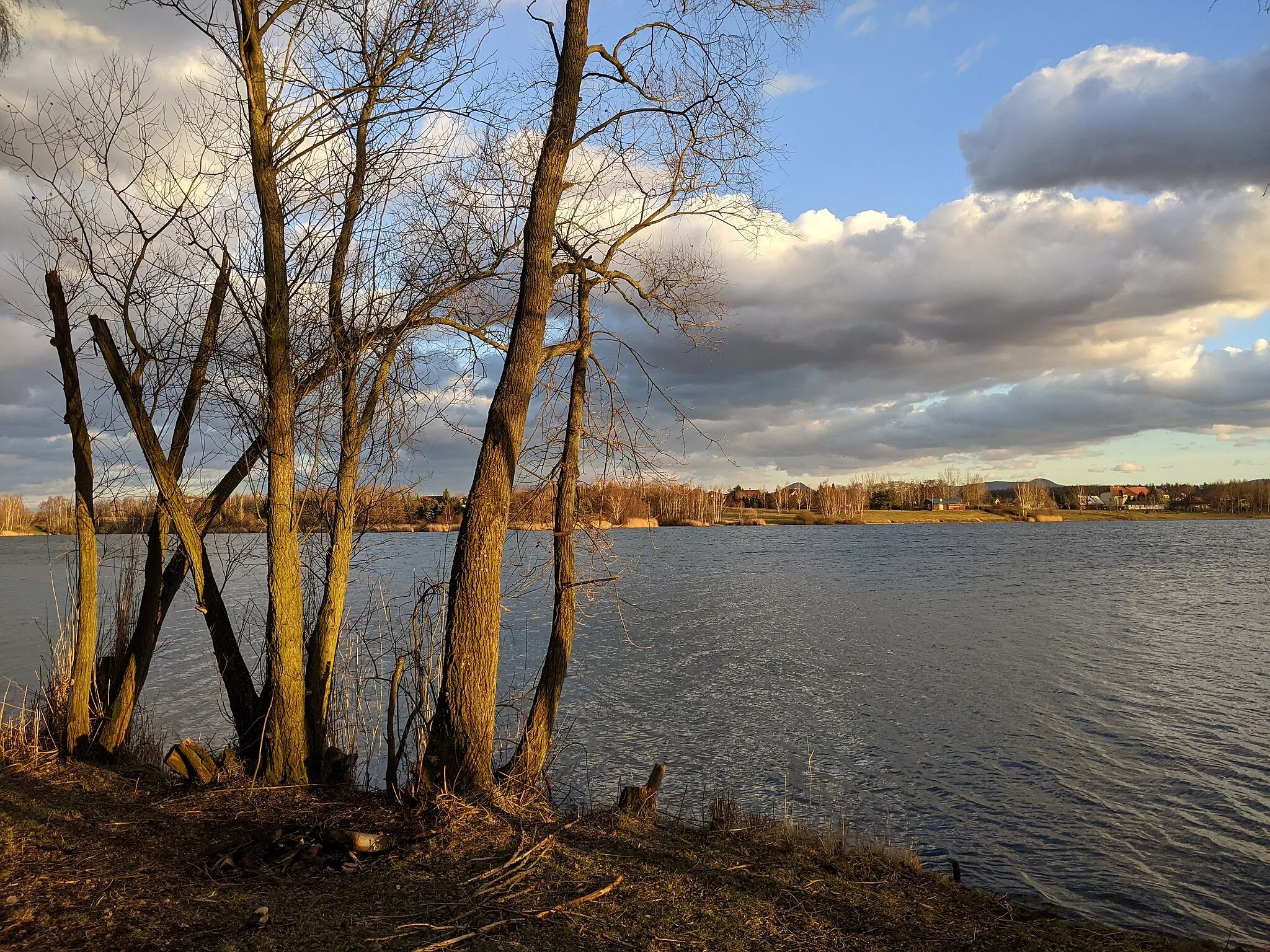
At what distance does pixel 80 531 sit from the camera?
8.51m

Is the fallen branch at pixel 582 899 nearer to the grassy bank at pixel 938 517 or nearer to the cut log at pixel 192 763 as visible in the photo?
the cut log at pixel 192 763

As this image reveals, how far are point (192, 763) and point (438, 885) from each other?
3282 mm

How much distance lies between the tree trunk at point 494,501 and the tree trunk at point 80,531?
13.1 feet

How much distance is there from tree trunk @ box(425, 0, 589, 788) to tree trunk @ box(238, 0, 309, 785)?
4.87 feet

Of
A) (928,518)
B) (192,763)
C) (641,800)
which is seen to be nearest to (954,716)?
(641,800)

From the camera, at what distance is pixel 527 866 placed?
5.43m

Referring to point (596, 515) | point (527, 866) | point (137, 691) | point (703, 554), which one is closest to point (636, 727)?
point (596, 515)

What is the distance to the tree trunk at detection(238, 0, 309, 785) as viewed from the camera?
24.1 ft

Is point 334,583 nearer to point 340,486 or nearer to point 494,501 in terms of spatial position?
point 340,486

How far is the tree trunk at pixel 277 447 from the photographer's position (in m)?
7.34

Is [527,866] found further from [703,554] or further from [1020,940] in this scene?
[703,554]

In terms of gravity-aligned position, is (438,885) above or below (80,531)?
below

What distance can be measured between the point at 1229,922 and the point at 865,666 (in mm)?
12521

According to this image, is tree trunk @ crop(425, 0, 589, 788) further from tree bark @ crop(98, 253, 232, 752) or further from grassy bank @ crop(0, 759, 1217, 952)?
tree bark @ crop(98, 253, 232, 752)
